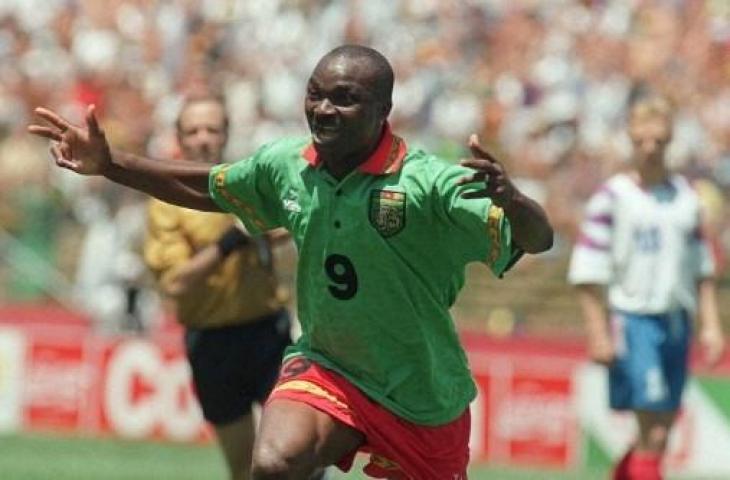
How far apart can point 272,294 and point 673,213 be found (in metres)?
2.72

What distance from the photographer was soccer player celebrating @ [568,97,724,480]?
1204 cm

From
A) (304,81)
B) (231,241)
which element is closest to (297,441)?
(231,241)

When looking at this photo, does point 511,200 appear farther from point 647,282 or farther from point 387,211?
point 647,282

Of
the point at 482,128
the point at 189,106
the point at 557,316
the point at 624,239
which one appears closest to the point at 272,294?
the point at 189,106

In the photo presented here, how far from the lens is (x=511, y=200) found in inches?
273

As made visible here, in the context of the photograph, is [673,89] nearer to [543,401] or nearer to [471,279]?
[471,279]

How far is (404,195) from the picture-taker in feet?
24.6

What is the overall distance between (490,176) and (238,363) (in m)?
4.07

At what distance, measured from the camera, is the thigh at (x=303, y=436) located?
7492mm

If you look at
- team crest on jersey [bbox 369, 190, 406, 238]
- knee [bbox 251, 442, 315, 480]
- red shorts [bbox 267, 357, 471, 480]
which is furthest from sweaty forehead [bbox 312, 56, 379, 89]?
knee [bbox 251, 442, 315, 480]

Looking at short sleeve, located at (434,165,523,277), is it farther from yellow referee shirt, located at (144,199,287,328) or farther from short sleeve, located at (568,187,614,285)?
short sleeve, located at (568,187,614,285)

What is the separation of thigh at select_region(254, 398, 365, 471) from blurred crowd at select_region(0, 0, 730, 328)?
9.59 metres

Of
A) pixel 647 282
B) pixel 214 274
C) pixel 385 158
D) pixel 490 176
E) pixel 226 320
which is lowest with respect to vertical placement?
pixel 647 282

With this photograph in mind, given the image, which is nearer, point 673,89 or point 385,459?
point 385,459
